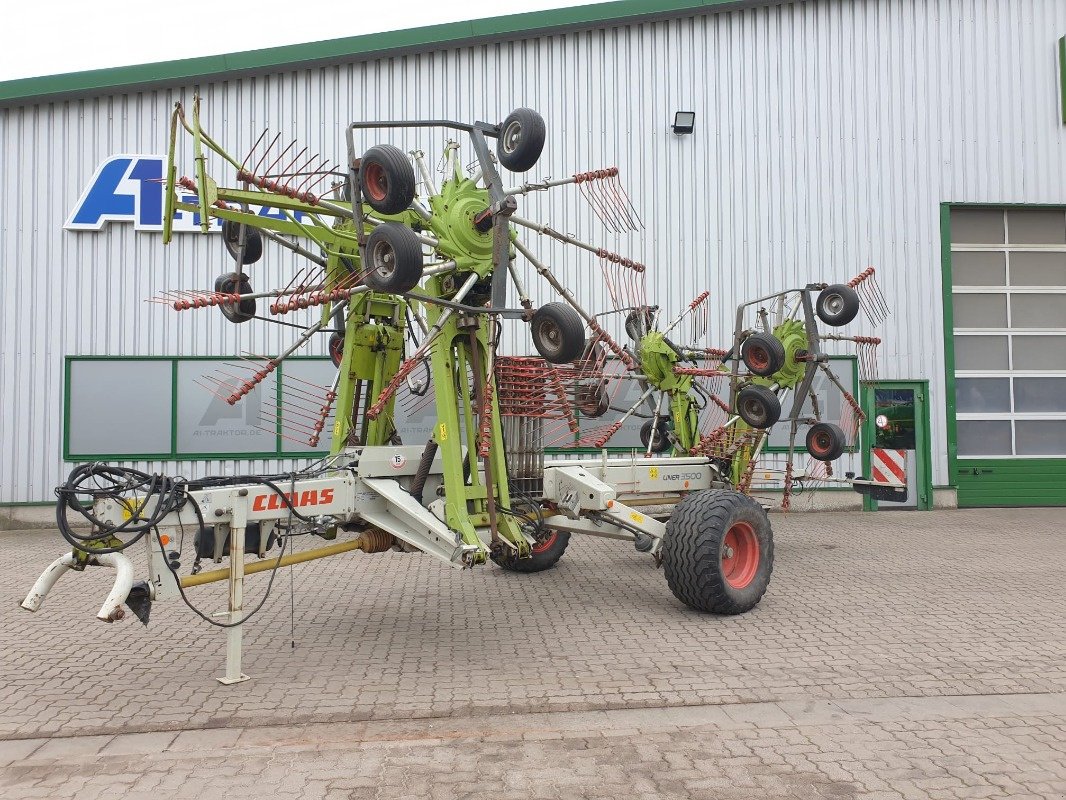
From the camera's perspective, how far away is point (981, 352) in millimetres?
15406

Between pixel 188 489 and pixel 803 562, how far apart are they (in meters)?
6.96

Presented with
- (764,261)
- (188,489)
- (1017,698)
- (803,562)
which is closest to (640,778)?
(1017,698)

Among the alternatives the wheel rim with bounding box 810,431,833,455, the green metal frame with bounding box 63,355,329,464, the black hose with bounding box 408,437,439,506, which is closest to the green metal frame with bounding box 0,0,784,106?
the green metal frame with bounding box 63,355,329,464

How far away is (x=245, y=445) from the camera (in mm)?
13422

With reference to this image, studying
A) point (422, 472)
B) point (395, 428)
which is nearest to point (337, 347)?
point (395, 428)

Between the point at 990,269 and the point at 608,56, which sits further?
the point at 990,269

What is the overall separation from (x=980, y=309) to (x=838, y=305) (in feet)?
24.7

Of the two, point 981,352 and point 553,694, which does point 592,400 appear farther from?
point 981,352

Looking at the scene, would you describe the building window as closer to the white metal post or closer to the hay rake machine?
the hay rake machine

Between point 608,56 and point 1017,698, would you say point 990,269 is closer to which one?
point 608,56

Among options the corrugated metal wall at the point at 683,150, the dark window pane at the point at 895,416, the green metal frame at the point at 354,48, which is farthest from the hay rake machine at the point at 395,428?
the dark window pane at the point at 895,416

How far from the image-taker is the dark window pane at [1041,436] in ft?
50.0

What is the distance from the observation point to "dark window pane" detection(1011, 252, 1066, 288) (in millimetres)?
15578

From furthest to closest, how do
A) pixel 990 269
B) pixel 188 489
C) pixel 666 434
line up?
pixel 990 269 < pixel 666 434 < pixel 188 489
